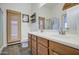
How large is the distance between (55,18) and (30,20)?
1.06 ft

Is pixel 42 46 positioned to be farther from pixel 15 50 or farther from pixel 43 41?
pixel 15 50

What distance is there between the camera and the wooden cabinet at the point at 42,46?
1423 millimetres

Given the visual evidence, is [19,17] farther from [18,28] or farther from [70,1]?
[70,1]

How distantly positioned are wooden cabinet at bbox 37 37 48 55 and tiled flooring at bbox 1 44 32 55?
151mm

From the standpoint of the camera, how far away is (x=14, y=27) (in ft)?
4.78

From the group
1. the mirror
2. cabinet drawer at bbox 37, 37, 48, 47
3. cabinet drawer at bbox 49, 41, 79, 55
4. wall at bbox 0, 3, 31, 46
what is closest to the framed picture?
wall at bbox 0, 3, 31, 46

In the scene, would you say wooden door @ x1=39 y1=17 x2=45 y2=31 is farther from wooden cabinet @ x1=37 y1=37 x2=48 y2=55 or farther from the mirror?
wooden cabinet @ x1=37 y1=37 x2=48 y2=55

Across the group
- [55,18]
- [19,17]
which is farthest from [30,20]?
[55,18]

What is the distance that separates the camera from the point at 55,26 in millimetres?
1487

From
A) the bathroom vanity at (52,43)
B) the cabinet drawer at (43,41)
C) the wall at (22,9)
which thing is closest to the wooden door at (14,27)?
the wall at (22,9)

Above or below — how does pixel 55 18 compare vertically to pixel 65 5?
below

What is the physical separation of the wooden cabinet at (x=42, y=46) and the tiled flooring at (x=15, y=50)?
151 mm

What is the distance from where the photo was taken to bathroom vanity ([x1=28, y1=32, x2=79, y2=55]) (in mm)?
1120

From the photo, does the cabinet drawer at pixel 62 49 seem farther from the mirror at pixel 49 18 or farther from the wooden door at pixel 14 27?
the wooden door at pixel 14 27
